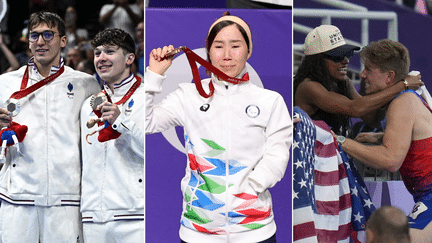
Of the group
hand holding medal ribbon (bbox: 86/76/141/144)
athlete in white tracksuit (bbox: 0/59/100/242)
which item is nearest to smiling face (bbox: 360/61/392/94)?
hand holding medal ribbon (bbox: 86/76/141/144)

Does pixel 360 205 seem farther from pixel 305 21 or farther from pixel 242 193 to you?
pixel 305 21

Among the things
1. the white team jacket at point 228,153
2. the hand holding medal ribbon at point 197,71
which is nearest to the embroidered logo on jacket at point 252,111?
the white team jacket at point 228,153

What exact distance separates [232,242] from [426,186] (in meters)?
1.40

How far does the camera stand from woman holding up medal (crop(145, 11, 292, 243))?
298 cm

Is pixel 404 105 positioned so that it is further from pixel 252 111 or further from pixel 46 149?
pixel 46 149

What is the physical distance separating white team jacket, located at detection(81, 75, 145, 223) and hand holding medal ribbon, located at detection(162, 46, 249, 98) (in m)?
0.48

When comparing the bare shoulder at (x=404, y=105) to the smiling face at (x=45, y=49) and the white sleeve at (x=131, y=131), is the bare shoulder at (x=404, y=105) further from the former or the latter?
the smiling face at (x=45, y=49)

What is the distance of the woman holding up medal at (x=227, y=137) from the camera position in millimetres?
2977

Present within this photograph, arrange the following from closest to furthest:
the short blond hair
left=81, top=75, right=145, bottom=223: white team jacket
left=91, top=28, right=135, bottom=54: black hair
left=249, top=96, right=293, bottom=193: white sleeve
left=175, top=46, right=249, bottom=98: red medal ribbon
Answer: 1. left=249, top=96, right=293, bottom=193: white sleeve
2. left=175, top=46, right=249, bottom=98: red medal ribbon
3. left=81, top=75, right=145, bottom=223: white team jacket
4. left=91, top=28, right=135, bottom=54: black hair
5. the short blond hair

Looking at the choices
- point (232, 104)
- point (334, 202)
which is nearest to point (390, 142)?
point (334, 202)

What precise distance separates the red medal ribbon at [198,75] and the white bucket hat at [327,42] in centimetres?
66

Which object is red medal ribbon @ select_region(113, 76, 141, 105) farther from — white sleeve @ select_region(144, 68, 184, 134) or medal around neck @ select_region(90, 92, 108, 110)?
white sleeve @ select_region(144, 68, 184, 134)

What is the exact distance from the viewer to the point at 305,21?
11.4 feet

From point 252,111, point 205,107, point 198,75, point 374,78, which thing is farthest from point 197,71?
point 374,78
